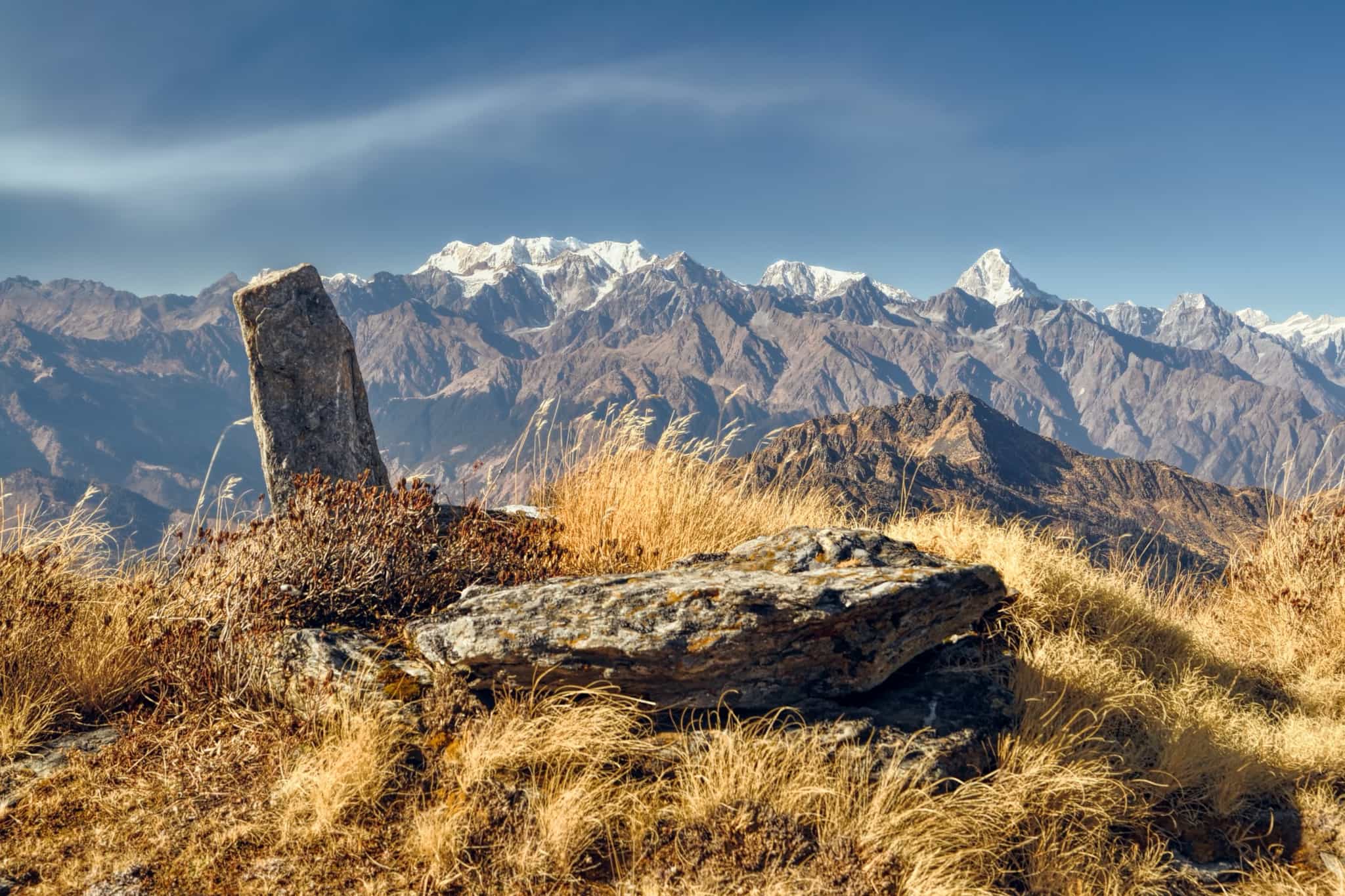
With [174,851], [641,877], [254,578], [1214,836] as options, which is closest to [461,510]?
[254,578]

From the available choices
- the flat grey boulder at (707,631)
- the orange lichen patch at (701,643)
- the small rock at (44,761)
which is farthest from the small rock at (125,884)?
the orange lichen patch at (701,643)

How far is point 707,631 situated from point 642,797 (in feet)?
3.33

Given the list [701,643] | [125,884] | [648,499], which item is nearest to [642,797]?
[701,643]

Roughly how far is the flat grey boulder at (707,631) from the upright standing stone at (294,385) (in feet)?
13.4

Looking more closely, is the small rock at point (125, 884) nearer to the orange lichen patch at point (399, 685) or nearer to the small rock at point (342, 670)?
the small rock at point (342, 670)

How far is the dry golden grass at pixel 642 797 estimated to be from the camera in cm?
346

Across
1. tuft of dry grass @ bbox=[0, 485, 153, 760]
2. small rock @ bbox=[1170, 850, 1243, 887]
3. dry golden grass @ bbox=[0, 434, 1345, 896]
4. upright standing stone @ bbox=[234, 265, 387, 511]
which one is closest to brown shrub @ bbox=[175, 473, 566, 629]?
tuft of dry grass @ bbox=[0, 485, 153, 760]

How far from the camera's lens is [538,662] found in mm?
4203

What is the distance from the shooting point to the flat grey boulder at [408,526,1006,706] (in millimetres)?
4195

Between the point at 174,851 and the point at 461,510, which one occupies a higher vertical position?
the point at 461,510

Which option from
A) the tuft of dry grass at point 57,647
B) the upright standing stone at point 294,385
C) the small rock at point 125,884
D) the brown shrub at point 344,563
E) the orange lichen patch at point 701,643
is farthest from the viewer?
the upright standing stone at point 294,385

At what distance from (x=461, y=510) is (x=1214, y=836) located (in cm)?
695

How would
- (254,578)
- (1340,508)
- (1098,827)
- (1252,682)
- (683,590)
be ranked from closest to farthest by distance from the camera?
1. (1098,827)
2. (683,590)
3. (254,578)
4. (1252,682)
5. (1340,508)

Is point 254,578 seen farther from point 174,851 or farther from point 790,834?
point 790,834
